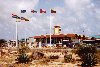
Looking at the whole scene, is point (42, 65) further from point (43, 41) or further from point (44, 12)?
point (43, 41)

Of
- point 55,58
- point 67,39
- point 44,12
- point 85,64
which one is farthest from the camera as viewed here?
point 67,39

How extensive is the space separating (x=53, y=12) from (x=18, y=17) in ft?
Result: 41.7

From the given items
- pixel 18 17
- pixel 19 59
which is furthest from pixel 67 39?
pixel 19 59

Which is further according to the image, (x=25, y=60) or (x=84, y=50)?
(x=84, y=50)

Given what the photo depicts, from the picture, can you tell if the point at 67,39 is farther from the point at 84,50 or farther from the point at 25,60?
the point at 25,60

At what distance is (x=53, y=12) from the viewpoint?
69375mm

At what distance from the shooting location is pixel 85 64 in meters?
23.8

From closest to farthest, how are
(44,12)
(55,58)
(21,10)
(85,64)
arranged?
1. (85,64)
2. (55,58)
3. (44,12)
4. (21,10)

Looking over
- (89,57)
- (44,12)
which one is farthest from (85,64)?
(44,12)

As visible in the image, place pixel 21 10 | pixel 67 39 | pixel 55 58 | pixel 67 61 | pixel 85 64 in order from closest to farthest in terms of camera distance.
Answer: pixel 85 64 → pixel 67 61 → pixel 55 58 → pixel 21 10 → pixel 67 39

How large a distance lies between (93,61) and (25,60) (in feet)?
26.4

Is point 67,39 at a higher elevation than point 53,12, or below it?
below

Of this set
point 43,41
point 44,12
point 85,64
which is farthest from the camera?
point 43,41

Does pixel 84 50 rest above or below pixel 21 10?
below
